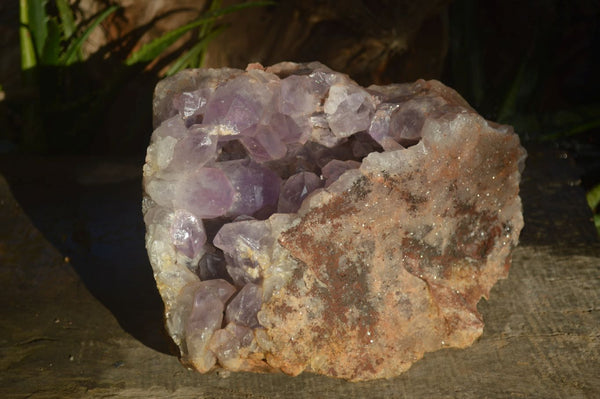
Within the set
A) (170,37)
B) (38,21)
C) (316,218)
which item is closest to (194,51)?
(170,37)

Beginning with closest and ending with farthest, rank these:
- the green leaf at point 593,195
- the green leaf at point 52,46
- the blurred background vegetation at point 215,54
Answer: the green leaf at point 593,195, the green leaf at point 52,46, the blurred background vegetation at point 215,54

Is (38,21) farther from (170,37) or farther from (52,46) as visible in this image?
(170,37)

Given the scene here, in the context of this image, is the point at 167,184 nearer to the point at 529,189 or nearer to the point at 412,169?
the point at 412,169

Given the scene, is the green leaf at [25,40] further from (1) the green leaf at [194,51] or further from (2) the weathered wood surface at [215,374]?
(2) the weathered wood surface at [215,374]

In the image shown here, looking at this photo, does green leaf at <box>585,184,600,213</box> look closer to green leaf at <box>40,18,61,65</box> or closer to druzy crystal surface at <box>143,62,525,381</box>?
druzy crystal surface at <box>143,62,525,381</box>

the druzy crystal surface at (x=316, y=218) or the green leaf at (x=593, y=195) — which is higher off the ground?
the druzy crystal surface at (x=316, y=218)

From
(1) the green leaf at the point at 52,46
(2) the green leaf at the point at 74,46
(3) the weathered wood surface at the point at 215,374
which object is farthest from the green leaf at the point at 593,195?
(1) the green leaf at the point at 52,46
